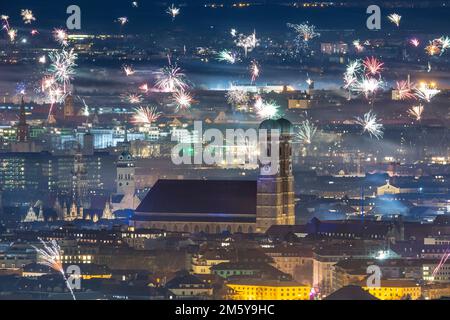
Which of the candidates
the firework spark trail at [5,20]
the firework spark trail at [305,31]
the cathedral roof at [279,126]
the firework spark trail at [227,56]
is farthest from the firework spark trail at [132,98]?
the cathedral roof at [279,126]

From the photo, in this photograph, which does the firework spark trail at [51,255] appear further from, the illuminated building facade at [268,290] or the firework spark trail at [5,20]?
the firework spark trail at [5,20]

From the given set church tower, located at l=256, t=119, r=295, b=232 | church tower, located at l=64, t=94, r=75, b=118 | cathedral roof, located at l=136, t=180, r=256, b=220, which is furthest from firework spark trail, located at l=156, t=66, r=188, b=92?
church tower, located at l=256, t=119, r=295, b=232

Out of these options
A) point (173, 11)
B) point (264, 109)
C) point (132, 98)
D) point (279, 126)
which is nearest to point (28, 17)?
point (132, 98)

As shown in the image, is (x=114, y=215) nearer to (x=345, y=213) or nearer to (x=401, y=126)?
(x=345, y=213)

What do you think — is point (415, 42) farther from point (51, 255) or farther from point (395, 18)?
point (51, 255)

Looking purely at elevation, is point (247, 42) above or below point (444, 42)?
above

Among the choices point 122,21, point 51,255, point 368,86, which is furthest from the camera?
point 122,21

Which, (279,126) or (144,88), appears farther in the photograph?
(144,88)
